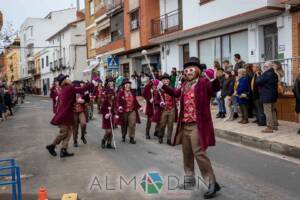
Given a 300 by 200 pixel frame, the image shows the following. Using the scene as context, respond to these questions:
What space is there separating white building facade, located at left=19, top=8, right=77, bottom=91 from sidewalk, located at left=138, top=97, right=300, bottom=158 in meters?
56.3

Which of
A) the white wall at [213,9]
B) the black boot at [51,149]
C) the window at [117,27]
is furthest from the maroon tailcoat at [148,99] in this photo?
the window at [117,27]

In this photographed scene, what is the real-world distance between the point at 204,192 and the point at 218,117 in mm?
9164

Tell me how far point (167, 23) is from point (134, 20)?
602 centimetres

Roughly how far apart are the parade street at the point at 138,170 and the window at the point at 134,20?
18.1 meters

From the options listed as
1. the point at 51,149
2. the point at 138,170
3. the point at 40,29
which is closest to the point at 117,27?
the point at 51,149

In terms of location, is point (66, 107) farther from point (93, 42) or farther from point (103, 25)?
point (93, 42)

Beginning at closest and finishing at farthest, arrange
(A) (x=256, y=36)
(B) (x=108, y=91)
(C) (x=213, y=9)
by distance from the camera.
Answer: (B) (x=108, y=91) < (A) (x=256, y=36) < (C) (x=213, y=9)

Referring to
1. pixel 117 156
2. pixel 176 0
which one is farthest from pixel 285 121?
pixel 176 0

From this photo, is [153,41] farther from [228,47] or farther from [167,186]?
[167,186]

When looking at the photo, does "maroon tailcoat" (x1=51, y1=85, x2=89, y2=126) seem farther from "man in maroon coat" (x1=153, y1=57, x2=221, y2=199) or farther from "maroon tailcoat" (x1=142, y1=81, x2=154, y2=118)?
"man in maroon coat" (x1=153, y1=57, x2=221, y2=199)

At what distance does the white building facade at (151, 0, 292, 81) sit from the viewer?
53.0ft

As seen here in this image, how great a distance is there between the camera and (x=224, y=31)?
1975 cm

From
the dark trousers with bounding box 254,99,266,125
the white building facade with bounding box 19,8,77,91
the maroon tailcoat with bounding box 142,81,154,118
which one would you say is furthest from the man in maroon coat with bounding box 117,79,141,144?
the white building facade with bounding box 19,8,77,91

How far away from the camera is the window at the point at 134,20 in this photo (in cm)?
3033
